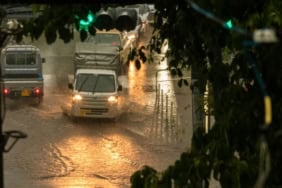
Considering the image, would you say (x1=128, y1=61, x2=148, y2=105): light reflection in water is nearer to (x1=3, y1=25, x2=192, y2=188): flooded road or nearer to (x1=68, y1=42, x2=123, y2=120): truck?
(x1=3, y1=25, x2=192, y2=188): flooded road

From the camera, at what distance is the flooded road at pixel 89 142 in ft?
61.2

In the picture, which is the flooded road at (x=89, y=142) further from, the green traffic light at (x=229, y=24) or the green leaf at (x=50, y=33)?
the green traffic light at (x=229, y=24)

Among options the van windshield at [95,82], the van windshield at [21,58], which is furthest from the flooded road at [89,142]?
the van windshield at [21,58]

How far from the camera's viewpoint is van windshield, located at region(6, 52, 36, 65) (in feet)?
92.3

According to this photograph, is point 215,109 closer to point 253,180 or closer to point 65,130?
point 253,180

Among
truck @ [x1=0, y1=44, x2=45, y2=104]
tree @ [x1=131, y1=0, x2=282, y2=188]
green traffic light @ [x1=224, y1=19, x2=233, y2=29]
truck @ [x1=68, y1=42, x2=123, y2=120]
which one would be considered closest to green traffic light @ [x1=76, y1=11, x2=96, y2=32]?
tree @ [x1=131, y1=0, x2=282, y2=188]

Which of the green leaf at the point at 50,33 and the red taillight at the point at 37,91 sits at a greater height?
the green leaf at the point at 50,33

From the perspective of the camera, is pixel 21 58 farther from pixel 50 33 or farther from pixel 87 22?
pixel 50 33

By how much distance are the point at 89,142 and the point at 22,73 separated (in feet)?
20.8

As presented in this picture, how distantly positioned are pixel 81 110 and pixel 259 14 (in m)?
20.5

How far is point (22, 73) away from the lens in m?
27.6

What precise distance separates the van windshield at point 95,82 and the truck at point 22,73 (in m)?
1.93

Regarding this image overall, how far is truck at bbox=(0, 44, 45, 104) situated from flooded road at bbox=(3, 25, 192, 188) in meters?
0.62

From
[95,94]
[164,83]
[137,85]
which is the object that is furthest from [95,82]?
[164,83]
